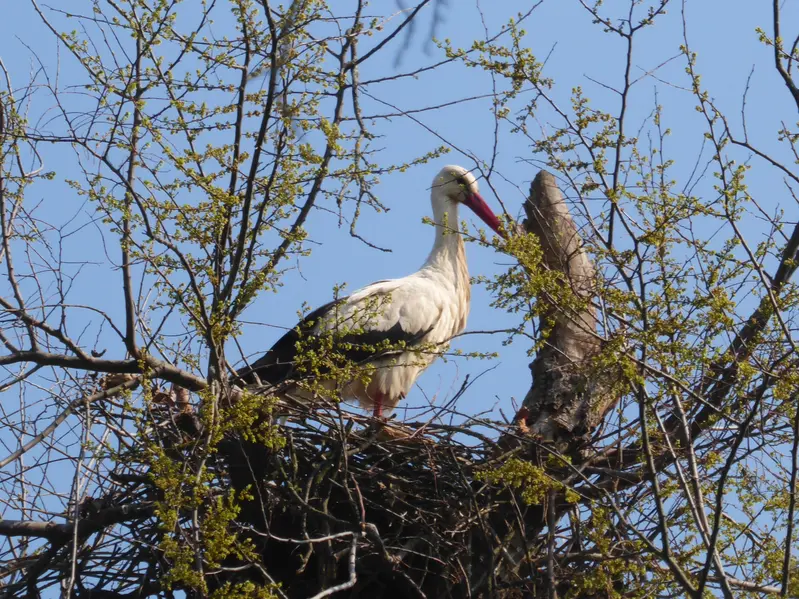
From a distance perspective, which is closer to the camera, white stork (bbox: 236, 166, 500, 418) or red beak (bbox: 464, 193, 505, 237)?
white stork (bbox: 236, 166, 500, 418)

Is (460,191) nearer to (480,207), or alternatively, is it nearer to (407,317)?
(480,207)

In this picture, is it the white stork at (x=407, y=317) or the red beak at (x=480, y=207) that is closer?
the white stork at (x=407, y=317)

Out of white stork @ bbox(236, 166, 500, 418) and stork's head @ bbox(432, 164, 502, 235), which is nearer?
white stork @ bbox(236, 166, 500, 418)

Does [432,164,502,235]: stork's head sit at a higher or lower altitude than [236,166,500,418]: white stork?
higher

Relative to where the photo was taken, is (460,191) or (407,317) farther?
(460,191)

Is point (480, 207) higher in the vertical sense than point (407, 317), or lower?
higher

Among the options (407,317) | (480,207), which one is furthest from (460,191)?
(407,317)

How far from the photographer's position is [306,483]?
6.04 meters

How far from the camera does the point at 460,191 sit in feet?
30.7

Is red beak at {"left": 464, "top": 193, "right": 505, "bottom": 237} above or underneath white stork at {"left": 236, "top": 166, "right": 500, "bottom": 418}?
above

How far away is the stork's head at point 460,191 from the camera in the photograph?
930cm

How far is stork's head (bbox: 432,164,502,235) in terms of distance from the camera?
366 inches

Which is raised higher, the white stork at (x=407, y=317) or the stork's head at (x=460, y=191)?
the stork's head at (x=460, y=191)

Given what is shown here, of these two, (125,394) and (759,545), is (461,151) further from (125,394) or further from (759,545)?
(759,545)
